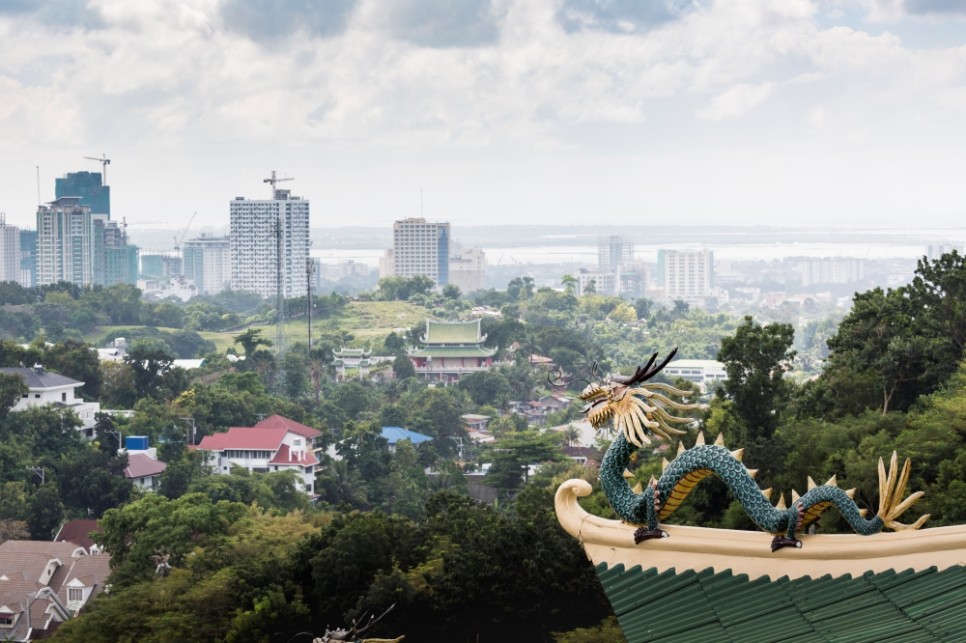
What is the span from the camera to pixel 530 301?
11369cm

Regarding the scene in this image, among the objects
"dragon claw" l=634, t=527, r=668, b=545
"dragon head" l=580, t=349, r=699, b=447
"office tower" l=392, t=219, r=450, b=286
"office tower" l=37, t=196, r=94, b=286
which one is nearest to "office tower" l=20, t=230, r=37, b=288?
"office tower" l=37, t=196, r=94, b=286

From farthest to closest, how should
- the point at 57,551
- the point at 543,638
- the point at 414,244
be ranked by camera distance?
the point at 414,244, the point at 57,551, the point at 543,638

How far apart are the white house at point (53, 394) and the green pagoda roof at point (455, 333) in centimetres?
3091

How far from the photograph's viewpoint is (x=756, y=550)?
10.8 meters

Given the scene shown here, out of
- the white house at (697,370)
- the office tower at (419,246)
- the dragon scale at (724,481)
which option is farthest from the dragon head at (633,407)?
the office tower at (419,246)

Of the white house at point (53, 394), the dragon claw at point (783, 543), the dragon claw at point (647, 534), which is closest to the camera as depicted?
the dragon claw at point (783, 543)

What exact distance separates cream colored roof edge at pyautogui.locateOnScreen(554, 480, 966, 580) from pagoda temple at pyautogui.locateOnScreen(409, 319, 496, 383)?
7345cm

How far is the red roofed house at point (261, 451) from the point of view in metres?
49.3

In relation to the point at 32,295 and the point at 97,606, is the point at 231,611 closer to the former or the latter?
the point at 97,606

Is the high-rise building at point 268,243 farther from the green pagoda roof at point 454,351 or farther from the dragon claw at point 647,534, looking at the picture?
the dragon claw at point 647,534

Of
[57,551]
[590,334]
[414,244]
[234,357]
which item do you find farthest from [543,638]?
[414,244]

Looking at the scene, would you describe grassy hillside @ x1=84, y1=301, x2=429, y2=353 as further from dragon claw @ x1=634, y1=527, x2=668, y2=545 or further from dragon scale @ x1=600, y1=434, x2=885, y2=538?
dragon claw @ x1=634, y1=527, x2=668, y2=545

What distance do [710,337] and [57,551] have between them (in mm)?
80460

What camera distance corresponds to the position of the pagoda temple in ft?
280
